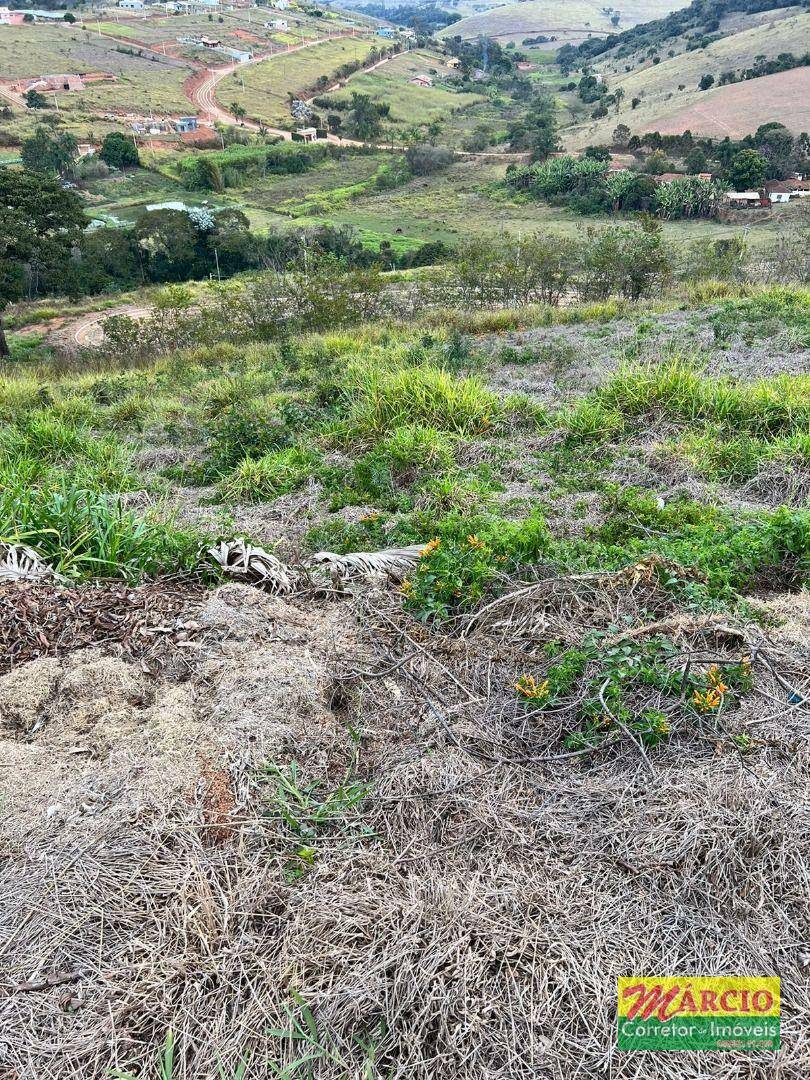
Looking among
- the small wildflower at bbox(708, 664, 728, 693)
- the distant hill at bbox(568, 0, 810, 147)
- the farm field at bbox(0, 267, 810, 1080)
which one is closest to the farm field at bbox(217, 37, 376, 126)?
the distant hill at bbox(568, 0, 810, 147)

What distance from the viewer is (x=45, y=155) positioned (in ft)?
156

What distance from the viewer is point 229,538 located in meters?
3.89

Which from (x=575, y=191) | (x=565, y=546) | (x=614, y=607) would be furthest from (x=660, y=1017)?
(x=575, y=191)

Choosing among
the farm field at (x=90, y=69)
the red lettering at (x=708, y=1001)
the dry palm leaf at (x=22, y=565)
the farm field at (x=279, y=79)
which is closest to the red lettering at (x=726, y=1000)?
the red lettering at (x=708, y=1001)

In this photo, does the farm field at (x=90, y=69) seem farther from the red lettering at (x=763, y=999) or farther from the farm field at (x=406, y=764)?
the red lettering at (x=763, y=999)

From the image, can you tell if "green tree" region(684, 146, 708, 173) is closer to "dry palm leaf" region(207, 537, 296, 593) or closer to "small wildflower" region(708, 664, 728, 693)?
"dry palm leaf" region(207, 537, 296, 593)

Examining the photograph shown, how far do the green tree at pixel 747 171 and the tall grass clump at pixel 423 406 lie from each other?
4786 cm

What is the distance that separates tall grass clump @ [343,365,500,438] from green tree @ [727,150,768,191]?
47.9 meters

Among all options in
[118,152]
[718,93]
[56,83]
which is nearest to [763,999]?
[118,152]

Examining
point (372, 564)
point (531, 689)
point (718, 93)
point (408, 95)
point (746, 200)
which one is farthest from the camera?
point (408, 95)

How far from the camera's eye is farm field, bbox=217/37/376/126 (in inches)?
2960

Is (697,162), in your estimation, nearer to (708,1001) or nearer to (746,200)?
(746,200)

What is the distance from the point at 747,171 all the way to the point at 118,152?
154 feet

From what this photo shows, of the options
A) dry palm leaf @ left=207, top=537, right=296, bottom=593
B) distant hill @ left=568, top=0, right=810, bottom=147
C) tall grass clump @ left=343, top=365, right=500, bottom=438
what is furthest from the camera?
distant hill @ left=568, top=0, right=810, bottom=147
